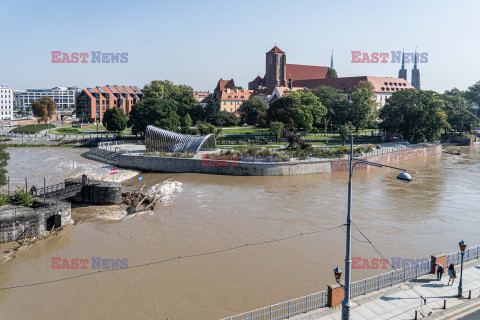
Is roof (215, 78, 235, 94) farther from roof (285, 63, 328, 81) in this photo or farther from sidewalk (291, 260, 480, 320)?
sidewalk (291, 260, 480, 320)

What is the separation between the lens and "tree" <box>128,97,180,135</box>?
6268 centimetres

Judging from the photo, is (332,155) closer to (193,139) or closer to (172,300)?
(193,139)

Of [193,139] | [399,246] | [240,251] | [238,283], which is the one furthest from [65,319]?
[193,139]

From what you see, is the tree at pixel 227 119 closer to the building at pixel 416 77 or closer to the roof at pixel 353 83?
the roof at pixel 353 83

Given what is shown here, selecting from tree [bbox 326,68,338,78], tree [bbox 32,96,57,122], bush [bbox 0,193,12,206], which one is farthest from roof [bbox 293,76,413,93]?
bush [bbox 0,193,12,206]

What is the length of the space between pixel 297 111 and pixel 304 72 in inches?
2676

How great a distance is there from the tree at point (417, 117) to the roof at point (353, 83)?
4176cm

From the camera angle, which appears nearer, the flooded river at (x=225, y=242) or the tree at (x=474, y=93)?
the flooded river at (x=225, y=242)

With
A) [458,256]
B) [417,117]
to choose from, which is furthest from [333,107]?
[458,256]

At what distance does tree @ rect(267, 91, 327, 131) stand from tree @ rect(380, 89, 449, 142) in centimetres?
1237

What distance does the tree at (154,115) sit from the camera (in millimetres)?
62678

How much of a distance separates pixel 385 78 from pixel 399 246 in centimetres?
11327

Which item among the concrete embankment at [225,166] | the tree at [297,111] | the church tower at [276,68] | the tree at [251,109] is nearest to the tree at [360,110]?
the tree at [297,111]

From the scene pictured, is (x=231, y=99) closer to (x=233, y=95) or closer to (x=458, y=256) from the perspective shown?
(x=233, y=95)
